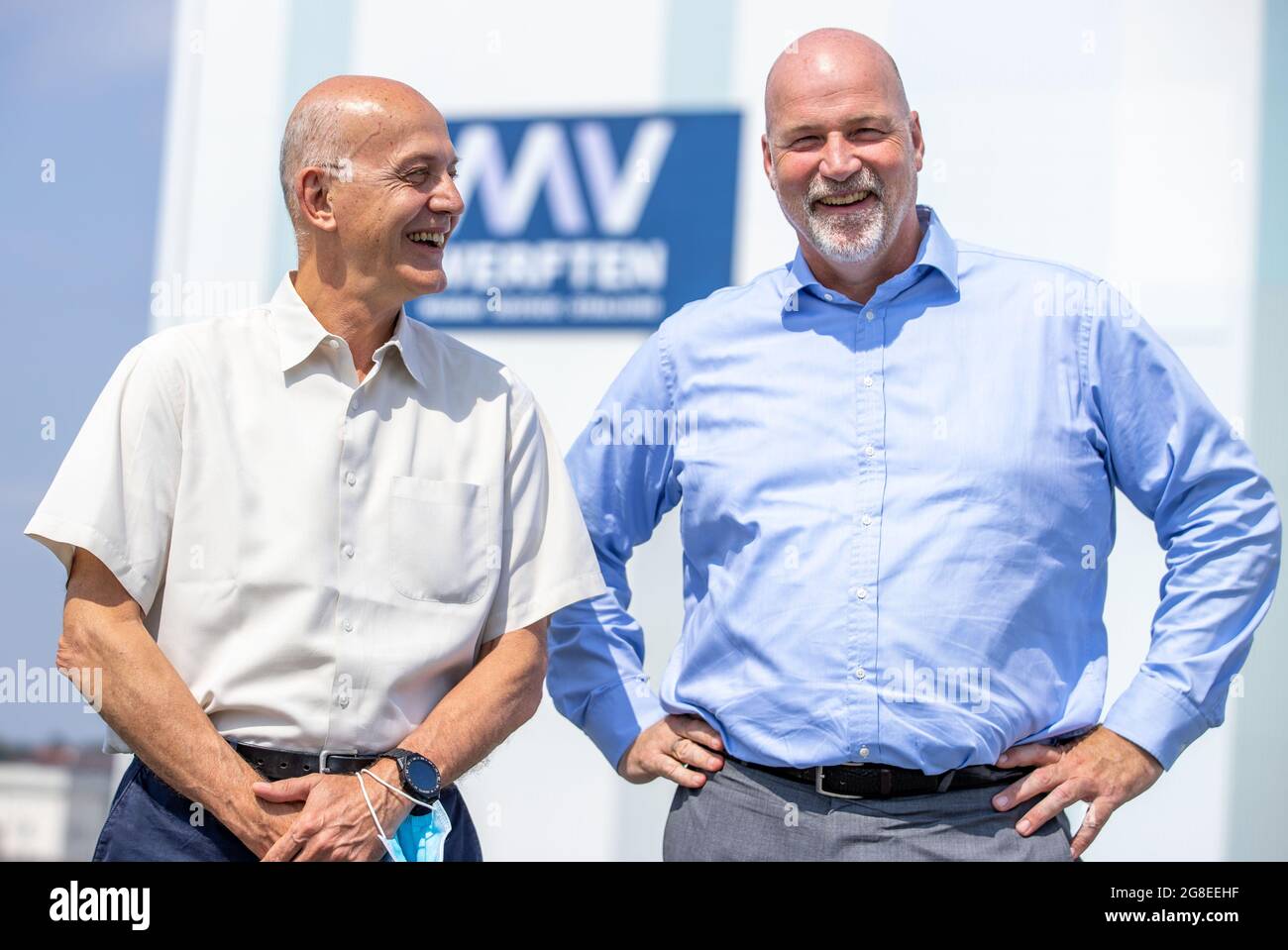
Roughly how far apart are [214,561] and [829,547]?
97cm

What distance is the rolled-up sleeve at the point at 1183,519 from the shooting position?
7.30 feet

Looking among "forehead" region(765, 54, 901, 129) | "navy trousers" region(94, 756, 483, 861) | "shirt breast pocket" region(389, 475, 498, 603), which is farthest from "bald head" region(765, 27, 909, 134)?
"navy trousers" region(94, 756, 483, 861)

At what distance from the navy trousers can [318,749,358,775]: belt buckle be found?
0.16 meters

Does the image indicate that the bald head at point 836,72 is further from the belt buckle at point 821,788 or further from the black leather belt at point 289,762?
the black leather belt at point 289,762

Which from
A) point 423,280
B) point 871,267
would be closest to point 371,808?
point 423,280

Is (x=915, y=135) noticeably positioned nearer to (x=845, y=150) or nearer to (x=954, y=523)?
(x=845, y=150)

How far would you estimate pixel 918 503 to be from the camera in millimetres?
2230

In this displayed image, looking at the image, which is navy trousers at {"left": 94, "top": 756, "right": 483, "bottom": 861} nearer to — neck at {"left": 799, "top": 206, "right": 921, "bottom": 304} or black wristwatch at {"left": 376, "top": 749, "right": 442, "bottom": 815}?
black wristwatch at {"left": 376, "top": 749, "right": 442, "bottom": 815}

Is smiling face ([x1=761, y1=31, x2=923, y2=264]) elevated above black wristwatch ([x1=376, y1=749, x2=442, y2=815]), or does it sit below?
above

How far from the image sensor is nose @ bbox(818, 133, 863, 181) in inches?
91.3

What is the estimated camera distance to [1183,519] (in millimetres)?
2287
